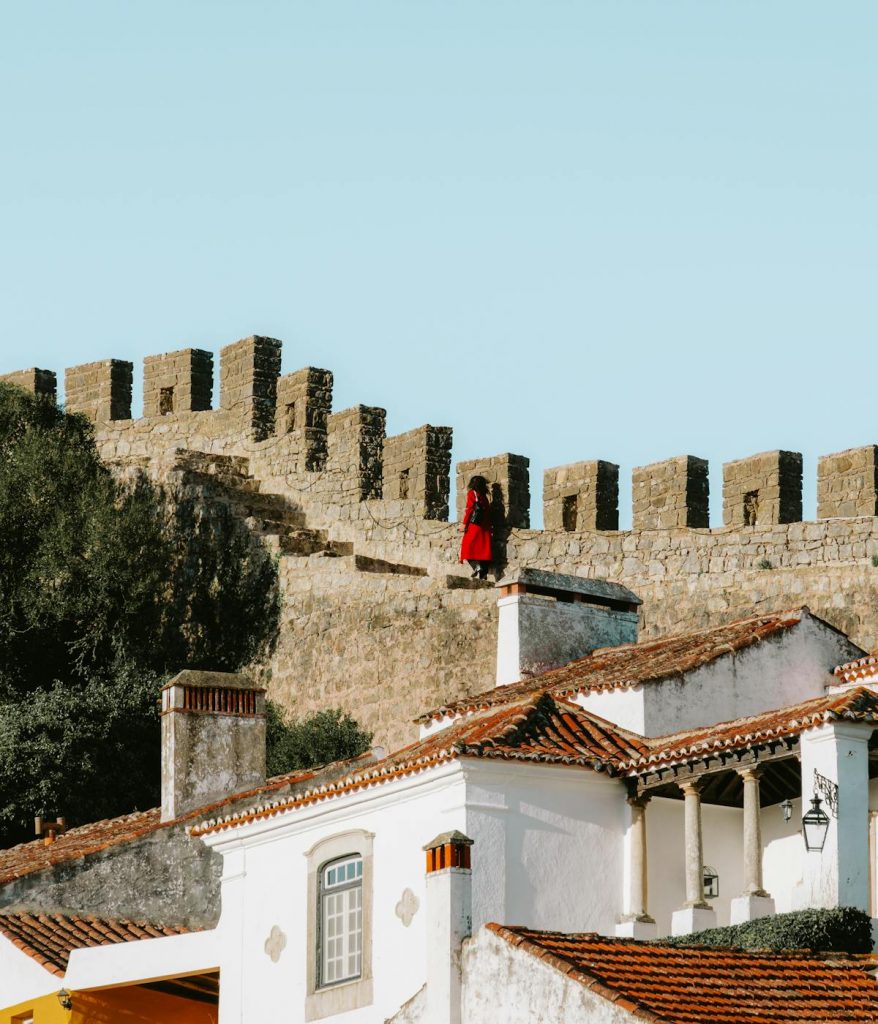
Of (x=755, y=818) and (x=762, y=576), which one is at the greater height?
(x=762, y=576)

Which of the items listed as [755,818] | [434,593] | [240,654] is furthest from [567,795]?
[240,654]

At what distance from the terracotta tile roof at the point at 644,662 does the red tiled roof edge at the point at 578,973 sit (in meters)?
5.22

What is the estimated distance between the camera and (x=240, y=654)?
4166 cm

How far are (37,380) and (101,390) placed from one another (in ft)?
4.31

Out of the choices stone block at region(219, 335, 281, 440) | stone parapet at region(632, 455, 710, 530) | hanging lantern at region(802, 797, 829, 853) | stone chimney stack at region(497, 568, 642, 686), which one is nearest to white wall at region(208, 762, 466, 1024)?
hanging lantern at region(802, 797, 829, 853)

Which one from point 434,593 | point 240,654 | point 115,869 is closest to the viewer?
point 115,869

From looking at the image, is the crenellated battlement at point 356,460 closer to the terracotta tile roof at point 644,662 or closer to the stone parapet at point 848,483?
the stone parapet at point 848,483

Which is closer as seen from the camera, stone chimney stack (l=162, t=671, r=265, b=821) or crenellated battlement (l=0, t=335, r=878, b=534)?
stone chimney stack (l=162, t=671, r=265, b=821)

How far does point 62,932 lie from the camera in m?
25.2

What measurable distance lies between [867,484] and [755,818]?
1499cm

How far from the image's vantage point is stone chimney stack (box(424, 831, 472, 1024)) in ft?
63.0

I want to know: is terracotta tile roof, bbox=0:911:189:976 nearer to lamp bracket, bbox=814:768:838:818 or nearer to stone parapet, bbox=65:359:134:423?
lamp bracket, bbox=814:768:838:818

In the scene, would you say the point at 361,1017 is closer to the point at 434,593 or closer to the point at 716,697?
the point at 716,697

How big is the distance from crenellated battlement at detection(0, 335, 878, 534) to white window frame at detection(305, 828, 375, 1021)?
14728 mm
